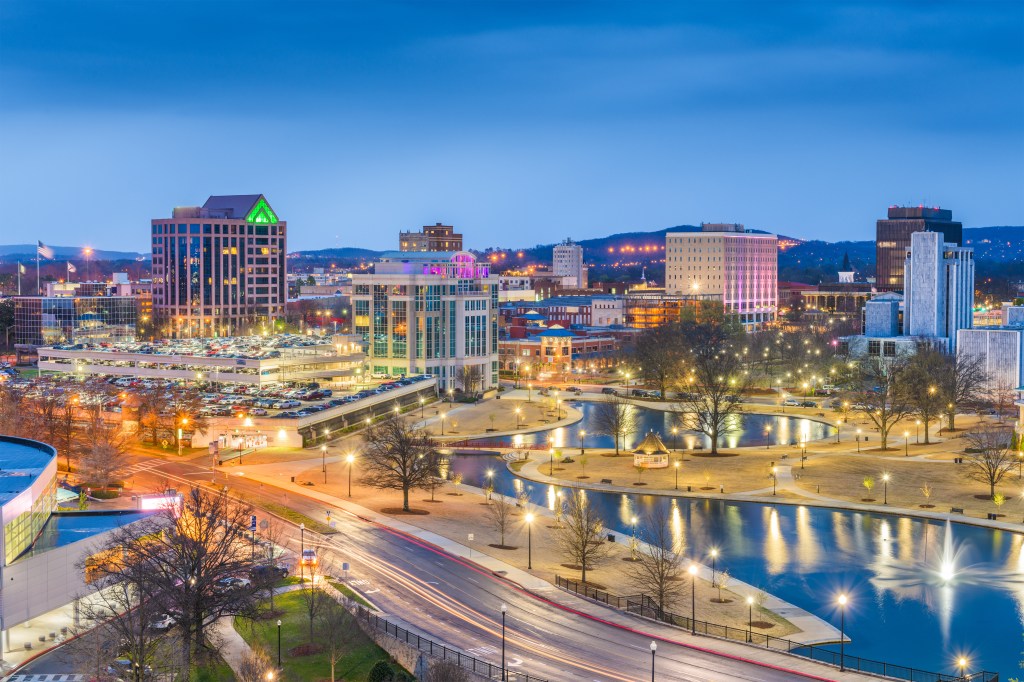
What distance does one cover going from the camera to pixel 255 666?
143 feet

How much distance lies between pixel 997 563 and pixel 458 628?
31.9 m

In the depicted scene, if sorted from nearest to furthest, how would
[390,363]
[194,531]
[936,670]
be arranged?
[936,670]
[194,531]
[390,363]

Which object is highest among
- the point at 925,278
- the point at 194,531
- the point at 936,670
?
the point at 925,278

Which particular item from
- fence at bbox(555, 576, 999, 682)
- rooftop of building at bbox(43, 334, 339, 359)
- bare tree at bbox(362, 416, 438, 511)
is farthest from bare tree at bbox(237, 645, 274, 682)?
rooftop of building at bbox(43, 334, 339, 359)

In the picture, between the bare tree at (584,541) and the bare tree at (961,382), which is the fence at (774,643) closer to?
the bare tree at (584,541)

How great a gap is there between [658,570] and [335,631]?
51.2 feet

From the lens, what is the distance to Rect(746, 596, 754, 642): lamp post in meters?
48.5

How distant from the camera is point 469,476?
89000mm

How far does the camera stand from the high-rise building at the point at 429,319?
137 meters

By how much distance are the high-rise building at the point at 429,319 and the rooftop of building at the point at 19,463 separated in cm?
7131

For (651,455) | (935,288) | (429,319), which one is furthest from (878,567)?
(935,288)

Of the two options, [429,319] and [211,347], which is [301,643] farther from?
[211,347]

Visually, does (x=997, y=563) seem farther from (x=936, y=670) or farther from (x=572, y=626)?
(x=572, y=626)

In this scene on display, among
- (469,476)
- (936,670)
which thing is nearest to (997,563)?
(936,670)
